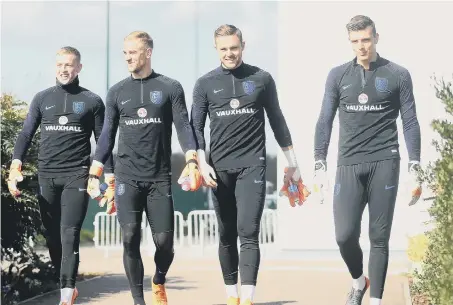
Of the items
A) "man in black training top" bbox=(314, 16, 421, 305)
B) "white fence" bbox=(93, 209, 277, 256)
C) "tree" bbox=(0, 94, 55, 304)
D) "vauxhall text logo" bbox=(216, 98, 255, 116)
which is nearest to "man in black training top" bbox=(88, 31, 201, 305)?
"vauxhall text logo" bbox=(216, 98, 255, 116)

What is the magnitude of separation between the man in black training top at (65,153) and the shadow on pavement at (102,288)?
1.58 metres

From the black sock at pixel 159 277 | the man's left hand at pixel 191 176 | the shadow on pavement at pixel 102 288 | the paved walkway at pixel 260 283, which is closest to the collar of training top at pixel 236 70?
the man's left hand at pixel 191 176

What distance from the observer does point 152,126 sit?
7695 millimetres

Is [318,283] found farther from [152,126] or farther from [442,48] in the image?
[442,48]

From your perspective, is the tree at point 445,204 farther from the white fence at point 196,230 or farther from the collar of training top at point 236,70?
the white fence at point 196,230

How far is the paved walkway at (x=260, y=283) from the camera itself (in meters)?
9.75

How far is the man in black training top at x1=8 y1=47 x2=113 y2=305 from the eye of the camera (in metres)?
8.27

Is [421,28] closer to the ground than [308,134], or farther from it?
farther from it

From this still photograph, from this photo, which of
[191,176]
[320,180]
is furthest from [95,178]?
[320,180]

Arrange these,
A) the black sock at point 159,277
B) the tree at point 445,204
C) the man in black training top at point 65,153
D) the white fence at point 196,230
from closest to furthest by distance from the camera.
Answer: the tree at point 445,204
the black sock at point 159,277
the man in black training top at point 65,153
the white fence at point 196,230

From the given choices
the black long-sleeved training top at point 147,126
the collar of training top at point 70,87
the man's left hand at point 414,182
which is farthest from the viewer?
the collar of training top at point 70,87

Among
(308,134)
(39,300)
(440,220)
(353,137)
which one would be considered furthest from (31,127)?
(308,134)

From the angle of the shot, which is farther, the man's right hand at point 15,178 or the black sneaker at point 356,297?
the man's right hand at point 15,178

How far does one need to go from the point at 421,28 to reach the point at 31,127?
9.67 m
